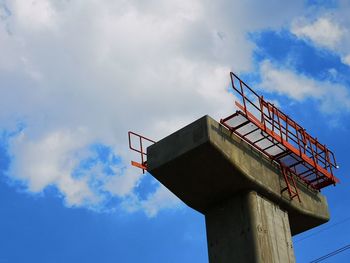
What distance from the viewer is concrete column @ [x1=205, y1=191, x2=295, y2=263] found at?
47.7 ft

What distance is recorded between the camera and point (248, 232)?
14.7 meters

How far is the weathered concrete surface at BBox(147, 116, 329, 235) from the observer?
47.8 ft

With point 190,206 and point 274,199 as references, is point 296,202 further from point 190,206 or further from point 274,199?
point 190,206

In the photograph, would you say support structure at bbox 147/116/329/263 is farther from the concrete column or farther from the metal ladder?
the metal ladder

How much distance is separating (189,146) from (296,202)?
3803 mm

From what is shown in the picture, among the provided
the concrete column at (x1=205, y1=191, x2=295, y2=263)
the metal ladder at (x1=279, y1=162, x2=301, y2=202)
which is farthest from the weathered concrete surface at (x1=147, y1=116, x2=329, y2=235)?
the concrete column at (x1=205, y1=191, x2=295, y2=263)

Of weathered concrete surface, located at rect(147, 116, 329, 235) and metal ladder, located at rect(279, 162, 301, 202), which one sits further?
metal ladder, located at rect(279, 162, 301, 202)

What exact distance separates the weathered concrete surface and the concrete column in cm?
28

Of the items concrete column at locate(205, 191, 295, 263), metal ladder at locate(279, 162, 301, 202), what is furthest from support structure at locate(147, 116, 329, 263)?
metal ladder at locate(279, 162, 301, 202)

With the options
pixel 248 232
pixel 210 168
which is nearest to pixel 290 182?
pixel 248 232

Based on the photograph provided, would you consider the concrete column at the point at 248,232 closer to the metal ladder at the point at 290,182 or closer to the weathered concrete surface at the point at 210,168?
the weathered concrete surface at the point at 210,168

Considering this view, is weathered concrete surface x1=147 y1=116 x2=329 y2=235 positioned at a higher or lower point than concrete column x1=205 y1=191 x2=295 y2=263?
higher

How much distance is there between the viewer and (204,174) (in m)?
15.0

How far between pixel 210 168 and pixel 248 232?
1.67 m
